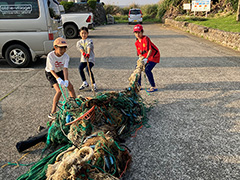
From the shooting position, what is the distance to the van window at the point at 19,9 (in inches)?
286

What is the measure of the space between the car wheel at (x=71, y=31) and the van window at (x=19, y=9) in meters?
8.08

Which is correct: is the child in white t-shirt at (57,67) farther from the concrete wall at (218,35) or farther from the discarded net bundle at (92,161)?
the concrete wall at (218,35)

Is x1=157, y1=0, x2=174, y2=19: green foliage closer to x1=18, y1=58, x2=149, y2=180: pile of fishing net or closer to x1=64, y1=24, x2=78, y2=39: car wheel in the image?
x1=64, y1=24, x2=78, y2=39: car wheel

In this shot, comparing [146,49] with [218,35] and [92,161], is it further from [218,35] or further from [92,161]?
[218,35]

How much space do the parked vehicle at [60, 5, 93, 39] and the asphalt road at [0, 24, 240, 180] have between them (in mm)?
7772

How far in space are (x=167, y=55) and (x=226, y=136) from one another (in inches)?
251

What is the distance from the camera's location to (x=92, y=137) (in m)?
2.66

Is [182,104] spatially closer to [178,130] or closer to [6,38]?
[178,130]

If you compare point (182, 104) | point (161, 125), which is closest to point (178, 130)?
point (161, 125)

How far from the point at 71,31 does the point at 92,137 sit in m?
14.0

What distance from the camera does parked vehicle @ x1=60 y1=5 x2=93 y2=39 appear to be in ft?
49.6

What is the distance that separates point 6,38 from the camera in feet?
23.9

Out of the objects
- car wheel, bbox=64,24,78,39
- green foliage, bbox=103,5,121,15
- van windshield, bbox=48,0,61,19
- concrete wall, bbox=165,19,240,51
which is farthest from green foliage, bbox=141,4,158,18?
van windshield, bbox=48,0,61,19

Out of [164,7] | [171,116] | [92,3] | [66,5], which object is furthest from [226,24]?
[164,7]
